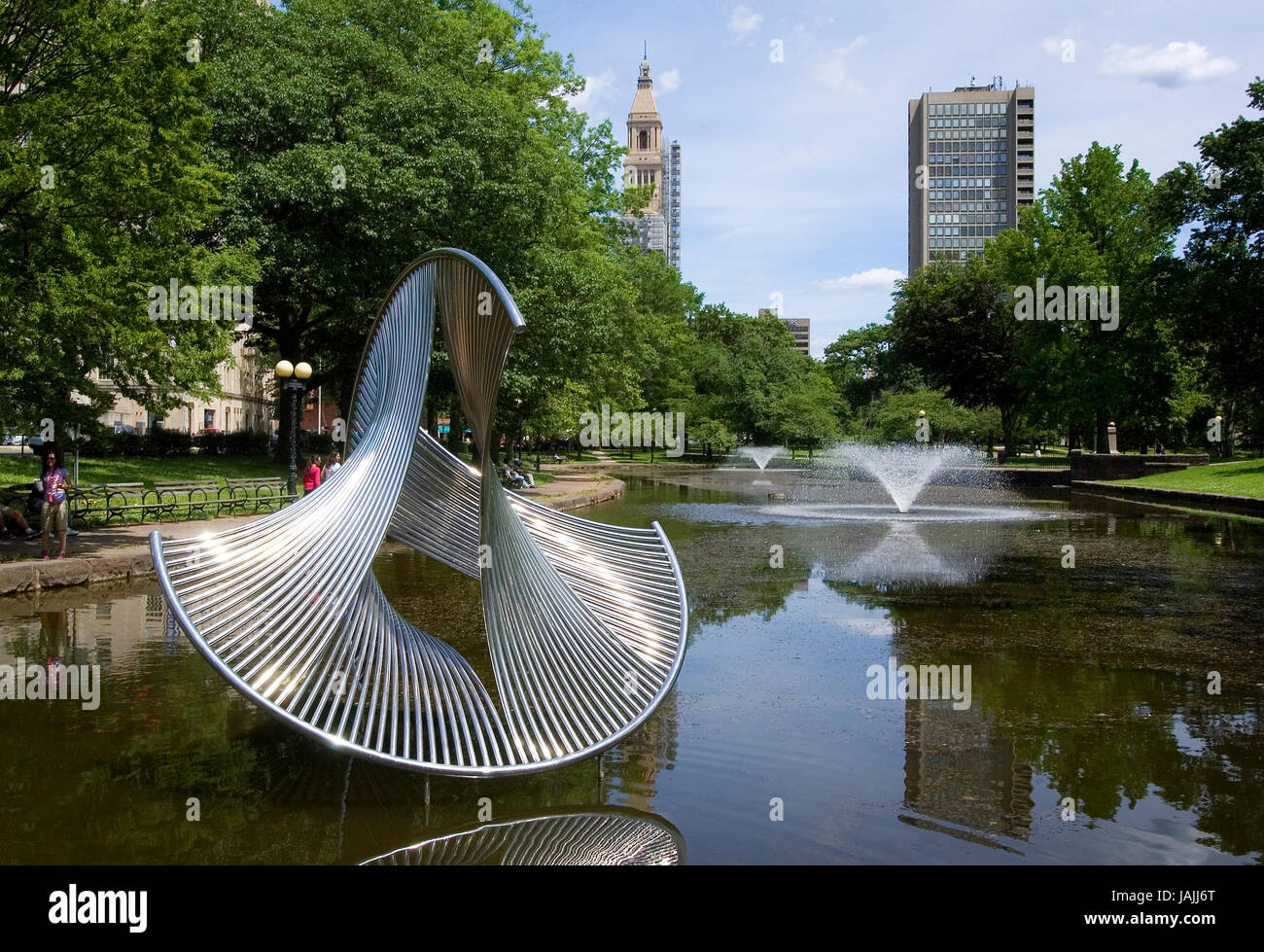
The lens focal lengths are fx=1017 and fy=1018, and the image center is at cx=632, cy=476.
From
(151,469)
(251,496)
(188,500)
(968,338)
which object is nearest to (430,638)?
(188,500)

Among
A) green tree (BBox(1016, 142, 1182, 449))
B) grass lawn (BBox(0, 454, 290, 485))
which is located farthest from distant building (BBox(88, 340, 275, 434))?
green tree (BBox(1016, 142, 1182, 449))

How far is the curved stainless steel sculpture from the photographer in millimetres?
5543

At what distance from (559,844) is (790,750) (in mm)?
1998

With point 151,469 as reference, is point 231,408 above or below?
above

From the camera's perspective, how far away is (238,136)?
82.5 feet

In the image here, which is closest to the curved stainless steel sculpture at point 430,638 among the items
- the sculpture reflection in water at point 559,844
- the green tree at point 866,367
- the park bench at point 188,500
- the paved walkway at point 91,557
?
the sculpture reflection in water at point 559,844

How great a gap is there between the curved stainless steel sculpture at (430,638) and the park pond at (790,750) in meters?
0.37

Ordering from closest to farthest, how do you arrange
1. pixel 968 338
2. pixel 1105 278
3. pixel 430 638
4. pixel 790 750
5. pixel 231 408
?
pixel 790 750 → pixel 430 638 → pixel 1105 278 → pixel 968 338 → pixel 231 408

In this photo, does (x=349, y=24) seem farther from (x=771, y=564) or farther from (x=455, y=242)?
(x=771, y=564)

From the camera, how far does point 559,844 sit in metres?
4.96

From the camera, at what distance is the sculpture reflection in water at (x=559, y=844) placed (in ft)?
15.6

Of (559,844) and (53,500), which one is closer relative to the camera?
(559,844)

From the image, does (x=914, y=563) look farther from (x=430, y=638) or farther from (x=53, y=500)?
(x=53, y=500)

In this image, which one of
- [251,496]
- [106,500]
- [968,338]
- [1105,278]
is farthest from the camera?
[968,338]
